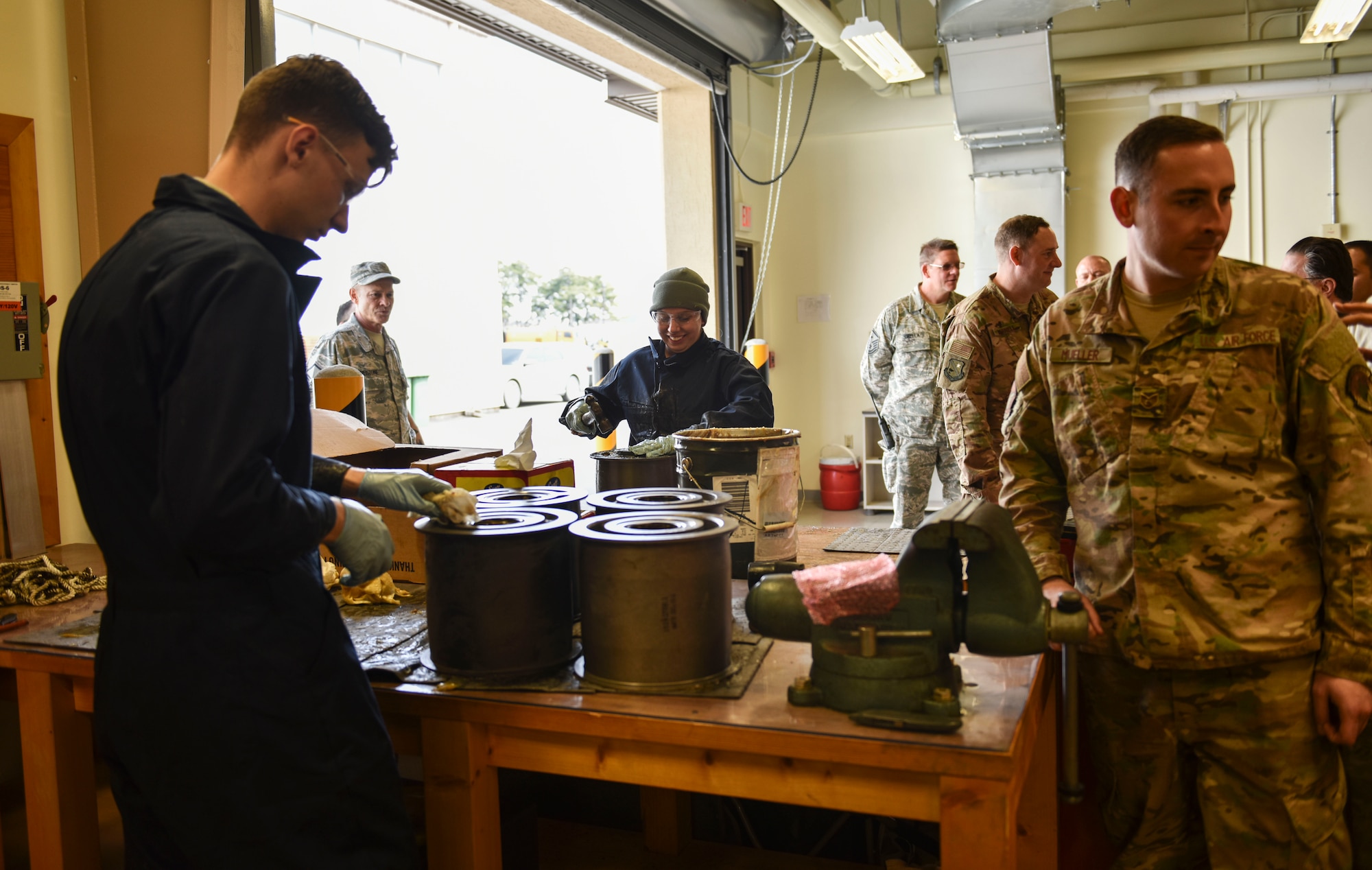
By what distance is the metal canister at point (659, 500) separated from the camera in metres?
1.72

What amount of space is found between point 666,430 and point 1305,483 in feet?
6.43

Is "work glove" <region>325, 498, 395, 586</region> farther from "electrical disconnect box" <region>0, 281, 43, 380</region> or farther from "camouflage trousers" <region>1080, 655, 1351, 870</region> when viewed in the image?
"electrical disconnect box" <region>0, 281, 43, 380</region>

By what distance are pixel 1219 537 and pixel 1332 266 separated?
245 cm

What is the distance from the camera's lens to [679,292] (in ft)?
10.3

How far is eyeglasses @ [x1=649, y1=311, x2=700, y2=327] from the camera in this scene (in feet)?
10.4

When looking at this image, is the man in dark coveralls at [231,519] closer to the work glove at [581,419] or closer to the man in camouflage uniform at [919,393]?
the work glove at [581,419]

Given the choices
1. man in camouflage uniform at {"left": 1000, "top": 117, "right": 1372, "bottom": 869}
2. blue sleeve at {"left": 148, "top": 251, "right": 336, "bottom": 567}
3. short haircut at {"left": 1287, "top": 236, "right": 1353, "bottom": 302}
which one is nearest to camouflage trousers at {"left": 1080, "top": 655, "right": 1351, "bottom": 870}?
man in camouflage uniform at {"left": 1000, "top": 117, "right": 1372, "bottom": 869}

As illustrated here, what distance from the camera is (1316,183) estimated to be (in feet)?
20.9

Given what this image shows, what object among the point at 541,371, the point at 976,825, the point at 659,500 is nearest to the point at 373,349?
the point at 659,500

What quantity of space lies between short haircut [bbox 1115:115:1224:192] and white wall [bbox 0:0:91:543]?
94.0 inches

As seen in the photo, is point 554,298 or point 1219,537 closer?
point 1219,537

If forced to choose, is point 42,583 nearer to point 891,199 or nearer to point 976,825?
point 976,825

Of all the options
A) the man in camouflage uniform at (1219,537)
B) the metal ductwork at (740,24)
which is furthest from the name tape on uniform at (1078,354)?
the metal ductwork at (740,24)

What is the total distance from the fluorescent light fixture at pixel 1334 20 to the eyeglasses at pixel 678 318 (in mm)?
3988
